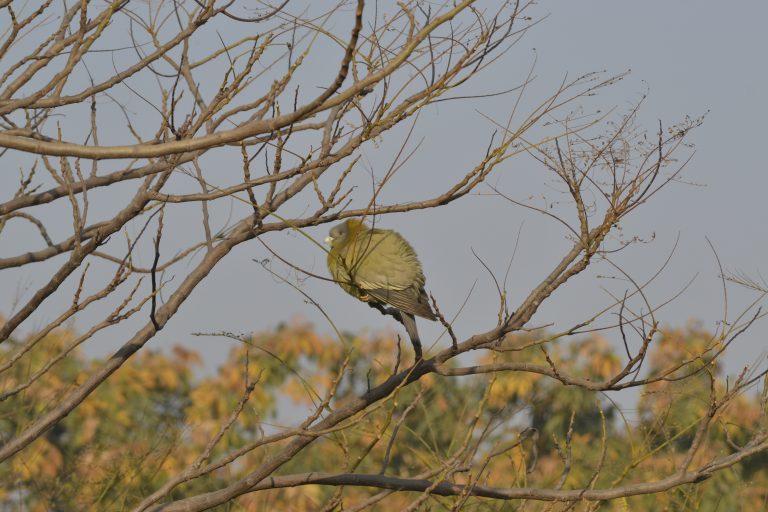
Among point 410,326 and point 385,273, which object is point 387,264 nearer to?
point 385,273

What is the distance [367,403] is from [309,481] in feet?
1.33

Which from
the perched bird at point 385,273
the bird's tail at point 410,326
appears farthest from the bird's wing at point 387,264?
the bird's tail at point 410,326

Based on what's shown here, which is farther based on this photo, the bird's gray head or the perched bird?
the bird's gray head

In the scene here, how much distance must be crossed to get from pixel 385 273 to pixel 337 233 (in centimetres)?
101

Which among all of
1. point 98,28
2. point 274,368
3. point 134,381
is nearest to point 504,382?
point 274,368

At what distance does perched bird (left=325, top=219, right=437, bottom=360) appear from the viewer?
5.18 metres

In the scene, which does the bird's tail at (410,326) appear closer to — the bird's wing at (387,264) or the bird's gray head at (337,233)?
the bird's wing at (387,264)

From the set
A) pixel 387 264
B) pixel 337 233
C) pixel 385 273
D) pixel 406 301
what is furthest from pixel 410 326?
pixel 337 233

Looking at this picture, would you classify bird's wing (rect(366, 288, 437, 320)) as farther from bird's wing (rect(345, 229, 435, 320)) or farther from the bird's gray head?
the bird's gray head

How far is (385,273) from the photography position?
18.7 ft

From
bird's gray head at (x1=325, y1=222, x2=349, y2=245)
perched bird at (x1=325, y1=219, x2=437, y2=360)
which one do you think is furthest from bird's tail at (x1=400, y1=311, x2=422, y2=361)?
bird's gray head at (x1=325, y1=222, x2=349, y2=245)

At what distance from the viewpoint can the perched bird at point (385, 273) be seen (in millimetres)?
5184

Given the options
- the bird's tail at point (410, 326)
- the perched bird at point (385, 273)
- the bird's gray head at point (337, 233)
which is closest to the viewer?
the bird's tail at point (410, 326)

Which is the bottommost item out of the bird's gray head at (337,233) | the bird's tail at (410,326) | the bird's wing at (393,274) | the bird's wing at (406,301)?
the bird's tail at (410,326)
